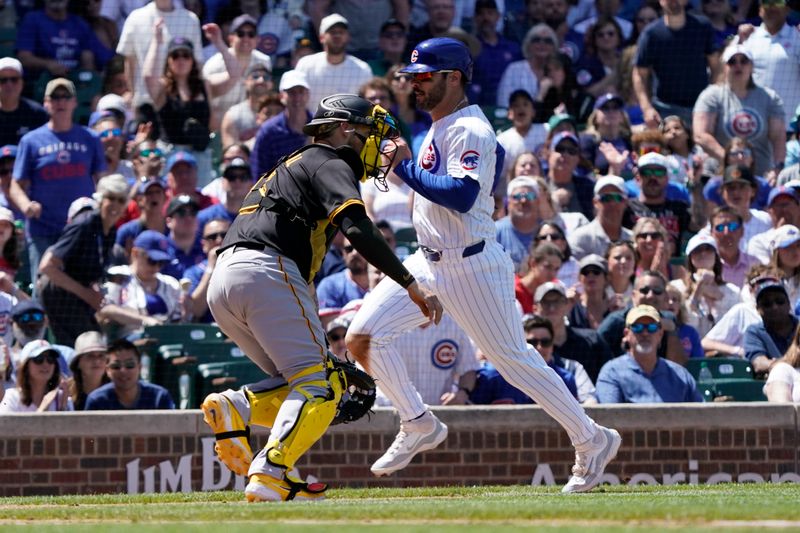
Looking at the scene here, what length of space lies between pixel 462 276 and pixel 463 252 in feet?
0.38

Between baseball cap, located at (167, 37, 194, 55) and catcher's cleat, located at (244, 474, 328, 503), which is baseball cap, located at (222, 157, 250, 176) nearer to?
baseball cap, located at (167, 37, 194, 55)

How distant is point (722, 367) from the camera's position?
10.4 metres

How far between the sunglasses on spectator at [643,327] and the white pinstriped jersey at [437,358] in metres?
1.08

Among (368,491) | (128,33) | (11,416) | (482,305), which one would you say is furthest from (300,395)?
(128,33)

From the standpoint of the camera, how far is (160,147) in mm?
13297

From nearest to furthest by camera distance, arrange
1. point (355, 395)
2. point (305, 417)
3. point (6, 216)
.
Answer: point (305, 417), point (355, 395), point (6, 216)

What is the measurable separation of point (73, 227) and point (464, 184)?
4969 mm

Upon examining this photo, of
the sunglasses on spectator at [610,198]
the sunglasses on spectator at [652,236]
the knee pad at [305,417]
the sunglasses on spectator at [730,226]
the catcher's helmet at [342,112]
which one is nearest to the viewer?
the knee pad at [305,417]

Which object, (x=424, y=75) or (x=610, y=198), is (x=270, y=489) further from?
(x=610, y=198)

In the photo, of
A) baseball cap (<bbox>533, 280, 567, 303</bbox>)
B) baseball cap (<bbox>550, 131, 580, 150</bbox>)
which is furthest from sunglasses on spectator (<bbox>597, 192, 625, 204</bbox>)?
baseball cap (<bbox>533, 280, 567, 303</bbox>)

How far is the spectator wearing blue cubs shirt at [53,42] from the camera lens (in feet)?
47.8

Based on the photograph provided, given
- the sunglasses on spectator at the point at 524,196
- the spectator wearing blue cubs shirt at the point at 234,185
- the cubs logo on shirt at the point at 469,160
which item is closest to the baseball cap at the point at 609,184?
the sunglasses on spectator at the point at 524,196

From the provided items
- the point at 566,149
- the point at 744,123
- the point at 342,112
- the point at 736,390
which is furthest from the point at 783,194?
the point at 342,112

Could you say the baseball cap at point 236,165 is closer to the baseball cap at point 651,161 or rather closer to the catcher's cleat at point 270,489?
the baseball cap at point 651,161
